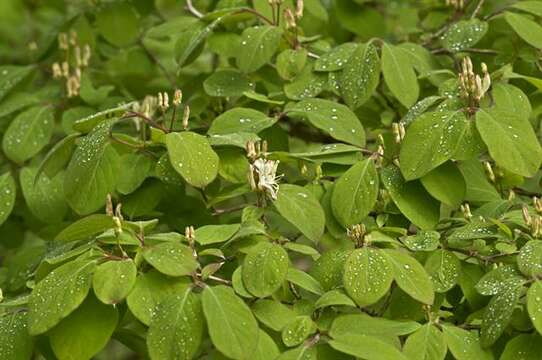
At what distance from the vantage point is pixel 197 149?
184cm

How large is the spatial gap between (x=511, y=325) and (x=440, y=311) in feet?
0.49

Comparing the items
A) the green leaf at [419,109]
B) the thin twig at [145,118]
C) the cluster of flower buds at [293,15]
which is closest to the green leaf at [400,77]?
the green leaf at [419,109]

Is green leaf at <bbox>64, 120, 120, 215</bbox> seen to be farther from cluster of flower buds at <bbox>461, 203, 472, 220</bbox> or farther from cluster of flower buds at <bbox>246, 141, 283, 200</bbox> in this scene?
cluster of flower buds at <bbox>461, 203, 472, 220</bbox>

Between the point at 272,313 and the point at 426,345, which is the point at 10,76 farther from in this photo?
the point at 426,345

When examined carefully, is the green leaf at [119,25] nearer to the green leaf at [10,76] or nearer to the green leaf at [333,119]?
the green leaf at [10,76]

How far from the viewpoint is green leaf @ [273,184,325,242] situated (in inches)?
70.7

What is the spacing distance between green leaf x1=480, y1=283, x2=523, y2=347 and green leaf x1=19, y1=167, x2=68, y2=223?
44.4 inches

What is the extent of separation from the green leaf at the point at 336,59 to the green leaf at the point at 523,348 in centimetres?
80

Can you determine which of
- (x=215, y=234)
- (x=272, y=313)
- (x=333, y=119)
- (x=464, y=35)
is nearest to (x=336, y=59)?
(x=333, y=119)

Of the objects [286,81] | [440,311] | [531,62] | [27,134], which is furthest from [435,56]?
[27,134]

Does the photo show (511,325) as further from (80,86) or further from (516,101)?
(80,86)

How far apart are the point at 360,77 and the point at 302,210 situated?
496mm

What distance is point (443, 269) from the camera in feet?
6.01

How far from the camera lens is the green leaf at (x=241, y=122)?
209cm
